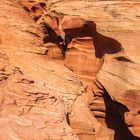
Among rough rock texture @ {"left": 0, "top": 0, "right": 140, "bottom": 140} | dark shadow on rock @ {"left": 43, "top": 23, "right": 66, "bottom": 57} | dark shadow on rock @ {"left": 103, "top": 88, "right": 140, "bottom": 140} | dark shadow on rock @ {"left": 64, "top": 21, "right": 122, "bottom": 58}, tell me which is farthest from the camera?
dark shadow on rock @ {"left": 43, "top": 23, "right": 66, "bottom": 57}

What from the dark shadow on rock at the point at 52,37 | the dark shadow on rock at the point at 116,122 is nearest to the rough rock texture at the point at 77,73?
the dark shadow on rock at the point at 116,122

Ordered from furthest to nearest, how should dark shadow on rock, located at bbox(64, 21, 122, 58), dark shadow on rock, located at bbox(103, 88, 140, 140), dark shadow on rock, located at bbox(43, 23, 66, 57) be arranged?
dark shadow on rock, located at bbox(43, 23, 66, 57) < dark shadow on rock, located at bbox(103, 88, 140, 140) < dark shadow on rock, located at bbox(64, 21, 122, 58)

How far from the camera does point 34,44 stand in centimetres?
1847

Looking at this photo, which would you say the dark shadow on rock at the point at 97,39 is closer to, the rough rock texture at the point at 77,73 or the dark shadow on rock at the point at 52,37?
the rough rock texture at the point at 77,73

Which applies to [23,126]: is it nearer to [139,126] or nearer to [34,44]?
[139,126]

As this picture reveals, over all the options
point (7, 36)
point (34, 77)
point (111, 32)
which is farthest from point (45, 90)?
point (7, 36)

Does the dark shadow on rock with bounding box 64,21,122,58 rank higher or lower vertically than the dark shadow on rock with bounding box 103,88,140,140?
higher

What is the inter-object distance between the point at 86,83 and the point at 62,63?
179 centimetres

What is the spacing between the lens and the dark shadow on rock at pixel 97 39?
15.6 metres

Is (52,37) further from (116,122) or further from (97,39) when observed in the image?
(116,122)

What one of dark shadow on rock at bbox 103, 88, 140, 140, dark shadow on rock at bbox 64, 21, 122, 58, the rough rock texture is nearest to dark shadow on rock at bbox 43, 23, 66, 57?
the rough rock texture

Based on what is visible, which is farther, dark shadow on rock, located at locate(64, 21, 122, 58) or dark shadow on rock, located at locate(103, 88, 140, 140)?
dark shadow on rock, located at locate(103, 88, 140, 140)

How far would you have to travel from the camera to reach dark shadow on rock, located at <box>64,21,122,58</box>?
1564cm

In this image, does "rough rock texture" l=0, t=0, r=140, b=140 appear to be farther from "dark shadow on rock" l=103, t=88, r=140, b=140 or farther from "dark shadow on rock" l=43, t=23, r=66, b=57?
"dark shadow on rock" l=43, t=23, r=66, b=57
